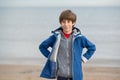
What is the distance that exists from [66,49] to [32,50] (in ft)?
11.0

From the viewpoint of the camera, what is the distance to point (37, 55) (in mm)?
6129

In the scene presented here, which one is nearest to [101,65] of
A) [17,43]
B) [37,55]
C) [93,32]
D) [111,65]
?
[111,65]

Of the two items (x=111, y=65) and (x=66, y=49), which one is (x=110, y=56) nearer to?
(x=111, y=65)

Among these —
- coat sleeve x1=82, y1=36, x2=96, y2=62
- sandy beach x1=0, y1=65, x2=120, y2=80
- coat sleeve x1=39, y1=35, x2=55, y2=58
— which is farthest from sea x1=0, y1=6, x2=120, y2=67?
coat sleeve x1=39, y1=35, x2=55, y2=58

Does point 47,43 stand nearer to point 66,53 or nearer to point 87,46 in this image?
point 66,53

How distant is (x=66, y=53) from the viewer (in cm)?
316

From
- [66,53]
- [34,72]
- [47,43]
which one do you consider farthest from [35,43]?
[66,53]

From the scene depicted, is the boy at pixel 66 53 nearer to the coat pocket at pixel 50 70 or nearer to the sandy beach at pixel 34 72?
the coat pocket at pixel 50 70

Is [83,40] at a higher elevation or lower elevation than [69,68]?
higher

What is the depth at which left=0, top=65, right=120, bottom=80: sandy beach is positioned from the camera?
15.8 ft

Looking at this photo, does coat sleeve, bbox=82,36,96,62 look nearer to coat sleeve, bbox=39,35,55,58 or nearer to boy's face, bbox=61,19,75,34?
boy's face, bbox=61,19,75,34

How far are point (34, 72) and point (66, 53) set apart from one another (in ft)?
6.42

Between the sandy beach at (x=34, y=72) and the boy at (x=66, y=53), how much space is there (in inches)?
64.0

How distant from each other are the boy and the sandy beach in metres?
1.63
